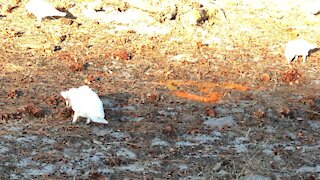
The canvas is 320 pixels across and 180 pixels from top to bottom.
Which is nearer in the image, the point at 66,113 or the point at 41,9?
the point at 66,113

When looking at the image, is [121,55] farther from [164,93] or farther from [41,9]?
[41,9]

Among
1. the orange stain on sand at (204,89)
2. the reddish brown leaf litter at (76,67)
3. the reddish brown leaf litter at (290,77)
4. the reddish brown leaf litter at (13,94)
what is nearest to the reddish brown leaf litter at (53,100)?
the reddish brown leaf litter at (13,94)

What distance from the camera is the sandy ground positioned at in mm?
9531

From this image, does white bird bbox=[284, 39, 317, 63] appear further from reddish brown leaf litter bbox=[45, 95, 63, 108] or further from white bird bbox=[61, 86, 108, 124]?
reddish brown leaf litter bbox=[45, 95, 63, 108]

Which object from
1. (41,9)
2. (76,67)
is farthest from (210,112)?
(41,9)

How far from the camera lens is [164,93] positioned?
12.2 m

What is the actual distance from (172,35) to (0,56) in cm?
487

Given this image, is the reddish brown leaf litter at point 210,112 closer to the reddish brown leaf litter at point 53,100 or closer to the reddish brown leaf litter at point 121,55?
the reddish brown leaf litter at point 53,100

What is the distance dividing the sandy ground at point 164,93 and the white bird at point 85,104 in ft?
0.65

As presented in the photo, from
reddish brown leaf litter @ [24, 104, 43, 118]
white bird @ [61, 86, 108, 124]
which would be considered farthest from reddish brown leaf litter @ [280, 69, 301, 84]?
reddish brown leaf litter @ [24, 104, 43, 118]

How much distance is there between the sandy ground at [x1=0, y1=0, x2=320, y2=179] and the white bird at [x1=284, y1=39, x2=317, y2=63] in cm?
23

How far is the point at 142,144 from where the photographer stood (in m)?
10.1

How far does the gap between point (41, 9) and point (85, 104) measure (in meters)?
6.14

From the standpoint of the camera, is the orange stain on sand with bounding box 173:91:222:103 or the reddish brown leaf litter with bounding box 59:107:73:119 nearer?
the reddish brown leaf litter with bounding box 59:107:73:119
